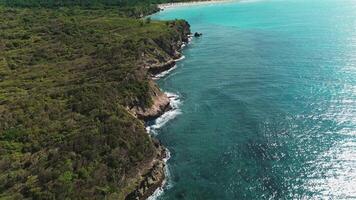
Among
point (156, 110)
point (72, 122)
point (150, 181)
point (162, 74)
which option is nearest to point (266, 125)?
point (156, 110)

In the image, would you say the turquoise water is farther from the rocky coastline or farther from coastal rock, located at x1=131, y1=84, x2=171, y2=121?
coastal rock, located at x1=131, y1=84, x2=171, y2=121

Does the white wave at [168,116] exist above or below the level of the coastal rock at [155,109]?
below

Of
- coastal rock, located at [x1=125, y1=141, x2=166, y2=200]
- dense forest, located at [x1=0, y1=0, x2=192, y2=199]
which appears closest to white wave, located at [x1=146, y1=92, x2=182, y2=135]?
dense forest, located at [x1=0, y1=0, x2=192, y2=199]

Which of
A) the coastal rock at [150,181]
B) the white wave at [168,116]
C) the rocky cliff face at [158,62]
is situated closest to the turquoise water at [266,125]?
the white wave at [168,116]

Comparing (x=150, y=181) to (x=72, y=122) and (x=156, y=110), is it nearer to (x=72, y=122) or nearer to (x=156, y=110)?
(x=72, y=122)

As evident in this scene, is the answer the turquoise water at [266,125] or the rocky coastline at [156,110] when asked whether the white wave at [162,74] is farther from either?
the turquoise water at [266,125]

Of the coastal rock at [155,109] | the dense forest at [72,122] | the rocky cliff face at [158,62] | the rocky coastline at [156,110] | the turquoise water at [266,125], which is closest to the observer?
the dense forest at [72,122]
